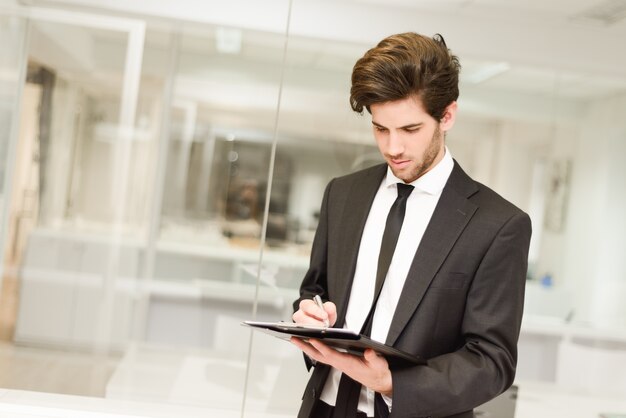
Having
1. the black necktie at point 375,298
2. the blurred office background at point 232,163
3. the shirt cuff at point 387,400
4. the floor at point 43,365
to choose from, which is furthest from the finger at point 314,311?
the floor at point 43,365

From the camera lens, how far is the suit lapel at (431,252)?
1558 millimetres

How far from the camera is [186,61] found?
4.16 meters

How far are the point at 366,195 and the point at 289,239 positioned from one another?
2588 millimetres

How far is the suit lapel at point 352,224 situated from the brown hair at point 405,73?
24 centimetres

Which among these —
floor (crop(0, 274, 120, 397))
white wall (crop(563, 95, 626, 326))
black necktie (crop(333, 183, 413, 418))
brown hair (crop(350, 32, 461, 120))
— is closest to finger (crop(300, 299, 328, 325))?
black necktie (crop(333, 183, 413, 418))

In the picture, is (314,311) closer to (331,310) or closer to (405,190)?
(331,310)

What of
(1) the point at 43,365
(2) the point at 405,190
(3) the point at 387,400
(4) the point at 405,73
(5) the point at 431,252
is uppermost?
(4) the point at 405,73

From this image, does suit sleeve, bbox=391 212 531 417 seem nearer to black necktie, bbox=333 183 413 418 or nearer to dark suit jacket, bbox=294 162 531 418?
dark suit jacket, bbox=294 162 531 418

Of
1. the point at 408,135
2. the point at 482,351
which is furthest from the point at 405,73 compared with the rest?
the point at 482,351

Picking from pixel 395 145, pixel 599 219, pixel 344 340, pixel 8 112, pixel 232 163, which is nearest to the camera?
pixel 344 340

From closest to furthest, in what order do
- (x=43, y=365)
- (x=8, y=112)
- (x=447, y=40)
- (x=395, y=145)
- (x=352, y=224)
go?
(x=395, y=145)
(x=352, y=224)
(x=447, y=40)
(x=8, y=112)
(x=43, y=365)

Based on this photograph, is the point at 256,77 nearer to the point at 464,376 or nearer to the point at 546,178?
the point at 546,178

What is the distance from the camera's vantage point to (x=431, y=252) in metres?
1.57

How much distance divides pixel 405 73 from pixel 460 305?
1.70ft
